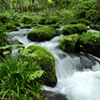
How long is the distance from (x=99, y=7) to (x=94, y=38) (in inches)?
334

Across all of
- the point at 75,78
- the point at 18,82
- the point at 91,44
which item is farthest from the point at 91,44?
the point at 18,82

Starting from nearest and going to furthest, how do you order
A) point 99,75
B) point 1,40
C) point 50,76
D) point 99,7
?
point 50,76
point 1,40
point 99,75
point 99,7

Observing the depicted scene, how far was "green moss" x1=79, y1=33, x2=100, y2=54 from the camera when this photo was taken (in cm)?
632

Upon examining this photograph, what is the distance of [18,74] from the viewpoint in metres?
2.43

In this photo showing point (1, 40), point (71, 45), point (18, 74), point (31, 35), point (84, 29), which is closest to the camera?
point (18, 74)

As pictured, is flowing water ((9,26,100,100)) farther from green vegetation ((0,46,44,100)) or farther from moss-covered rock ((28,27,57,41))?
moss-covered rock ((28,27,57,41))

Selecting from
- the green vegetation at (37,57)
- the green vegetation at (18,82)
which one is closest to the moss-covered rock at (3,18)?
the green vegetation at (37,57)

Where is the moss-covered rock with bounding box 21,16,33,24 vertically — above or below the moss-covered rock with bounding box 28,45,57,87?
below

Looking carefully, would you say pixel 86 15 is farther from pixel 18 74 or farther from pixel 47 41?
pixel 18 74

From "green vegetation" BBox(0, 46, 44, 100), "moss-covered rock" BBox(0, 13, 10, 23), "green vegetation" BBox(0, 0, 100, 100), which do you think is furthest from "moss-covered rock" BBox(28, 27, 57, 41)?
"moss-covered rock" BBox(0, 13, 10, 23)

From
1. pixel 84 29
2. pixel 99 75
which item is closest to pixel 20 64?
→ pixel 99 75

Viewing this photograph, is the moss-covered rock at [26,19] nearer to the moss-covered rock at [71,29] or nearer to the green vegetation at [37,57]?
the green vegetation at [37,57]

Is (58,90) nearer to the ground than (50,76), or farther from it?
nearer to the ground

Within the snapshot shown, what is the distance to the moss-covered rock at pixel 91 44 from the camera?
6.32m
